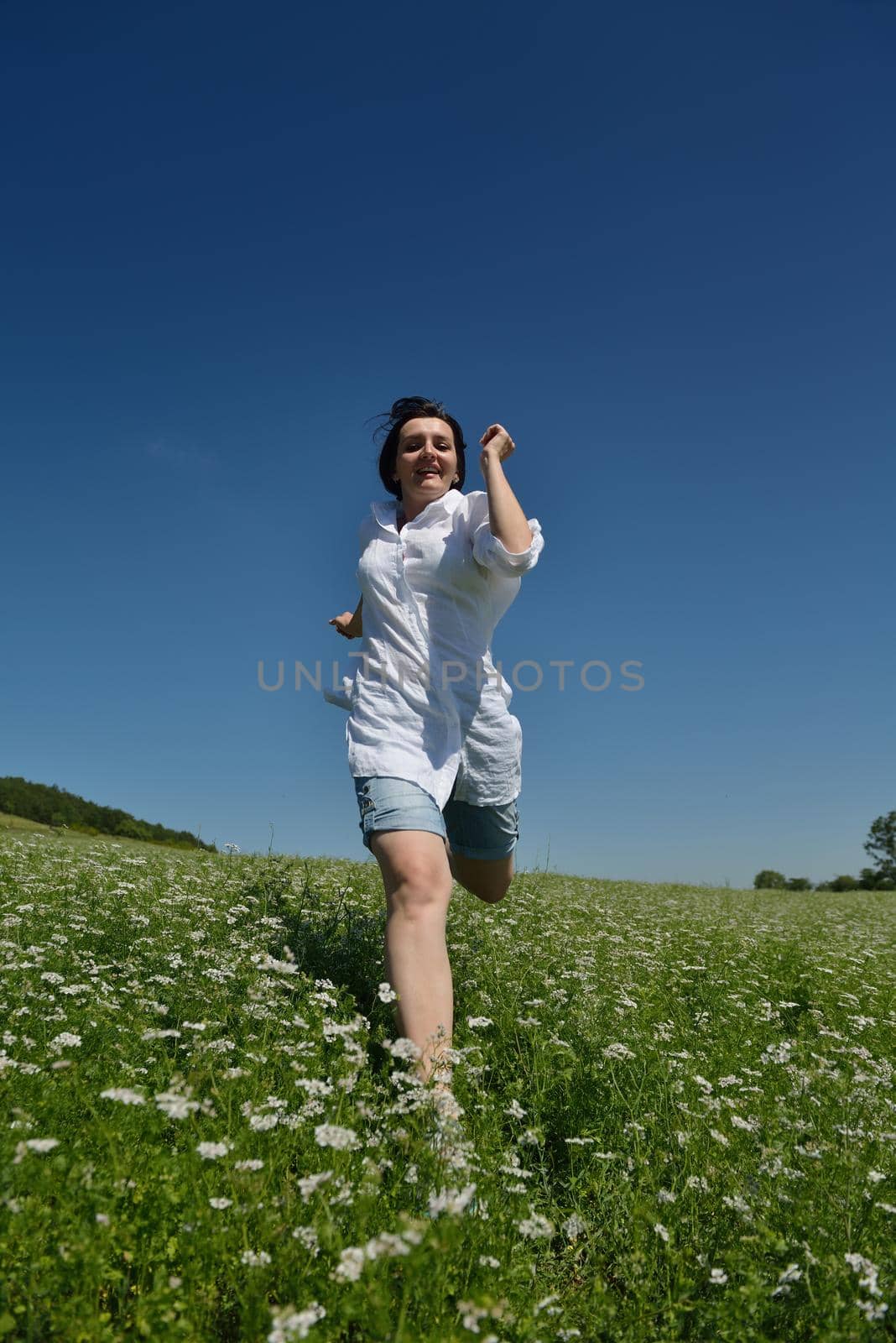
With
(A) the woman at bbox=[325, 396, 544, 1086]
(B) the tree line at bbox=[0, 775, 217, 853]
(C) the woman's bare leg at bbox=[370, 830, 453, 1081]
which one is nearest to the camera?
(C) the woman's bare leg at bbox=[370, 830, 453, 1081]

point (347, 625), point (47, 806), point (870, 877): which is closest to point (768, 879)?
point (870, 877)

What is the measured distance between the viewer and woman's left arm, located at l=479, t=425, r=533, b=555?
4.25 m

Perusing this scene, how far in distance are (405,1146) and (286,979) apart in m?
1.77

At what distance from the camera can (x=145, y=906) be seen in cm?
627

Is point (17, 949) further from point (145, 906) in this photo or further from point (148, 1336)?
point (148, 1336)

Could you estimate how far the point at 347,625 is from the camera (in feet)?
18.8

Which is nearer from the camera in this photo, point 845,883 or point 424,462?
point 424,462

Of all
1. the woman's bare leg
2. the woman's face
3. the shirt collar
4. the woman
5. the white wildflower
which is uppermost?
the woman's face

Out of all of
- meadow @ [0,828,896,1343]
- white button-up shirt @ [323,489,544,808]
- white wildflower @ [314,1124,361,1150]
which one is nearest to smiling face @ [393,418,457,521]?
white button-up shirt @ [323,489,544,808]

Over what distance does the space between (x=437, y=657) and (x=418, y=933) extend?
4.68 feet

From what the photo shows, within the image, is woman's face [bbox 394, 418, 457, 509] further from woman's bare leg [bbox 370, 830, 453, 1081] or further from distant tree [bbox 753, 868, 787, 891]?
distant tree [bbox 753, 868, 787, 891]

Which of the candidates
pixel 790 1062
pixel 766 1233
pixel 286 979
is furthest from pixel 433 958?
pixel 790 1062

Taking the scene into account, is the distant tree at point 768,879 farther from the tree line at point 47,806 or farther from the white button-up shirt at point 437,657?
the white button-up shirt at point 437,657

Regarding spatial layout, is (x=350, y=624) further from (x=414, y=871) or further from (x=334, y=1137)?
(x=334, y=1137)
